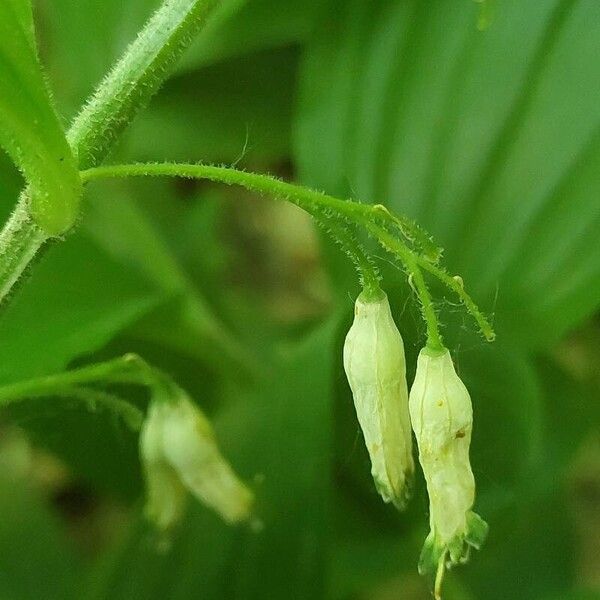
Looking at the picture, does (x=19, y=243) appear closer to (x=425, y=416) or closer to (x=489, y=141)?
(x=425, y=416)

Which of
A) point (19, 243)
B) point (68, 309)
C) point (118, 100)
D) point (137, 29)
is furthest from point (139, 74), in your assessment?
point (137, 29)

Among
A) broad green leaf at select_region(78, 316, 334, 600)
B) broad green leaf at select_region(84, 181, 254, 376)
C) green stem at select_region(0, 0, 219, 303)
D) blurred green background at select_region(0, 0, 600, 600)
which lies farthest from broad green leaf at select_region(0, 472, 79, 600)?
green stem at select_region(0, 0, 219, 303)

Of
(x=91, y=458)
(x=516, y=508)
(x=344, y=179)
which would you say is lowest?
(x=516, y=508)

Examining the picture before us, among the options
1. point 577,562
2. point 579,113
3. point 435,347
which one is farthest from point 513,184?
point 577,562

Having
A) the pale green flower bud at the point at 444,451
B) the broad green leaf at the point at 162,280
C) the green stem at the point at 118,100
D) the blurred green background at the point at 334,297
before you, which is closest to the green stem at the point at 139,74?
the green stem at the point at 118,100

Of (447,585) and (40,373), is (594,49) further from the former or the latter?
(447,585)

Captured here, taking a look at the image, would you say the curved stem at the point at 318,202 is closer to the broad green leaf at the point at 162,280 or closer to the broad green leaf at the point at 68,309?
the broad green leaf at the point at 68,309
